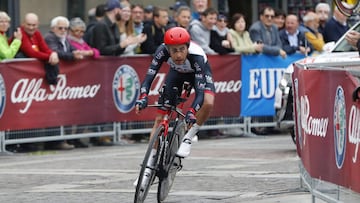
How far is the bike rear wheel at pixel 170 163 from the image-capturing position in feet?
34.8

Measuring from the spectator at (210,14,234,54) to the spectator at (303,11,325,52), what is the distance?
1.77 metres

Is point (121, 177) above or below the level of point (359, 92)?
below

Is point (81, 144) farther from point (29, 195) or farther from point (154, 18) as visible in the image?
point (29, 195)

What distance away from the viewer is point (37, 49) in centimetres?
1689

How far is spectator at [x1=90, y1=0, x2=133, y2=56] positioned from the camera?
18.0 meters

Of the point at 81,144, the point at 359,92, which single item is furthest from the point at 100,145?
the point at 359,92

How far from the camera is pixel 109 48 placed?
1795cm

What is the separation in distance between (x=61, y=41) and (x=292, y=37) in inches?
208

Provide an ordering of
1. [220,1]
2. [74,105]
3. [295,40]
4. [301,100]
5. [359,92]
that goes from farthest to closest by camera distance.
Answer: [220,1] → [295,40] → [74,105] → [301,100] → [359,92]

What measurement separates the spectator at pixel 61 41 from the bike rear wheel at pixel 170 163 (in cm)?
658

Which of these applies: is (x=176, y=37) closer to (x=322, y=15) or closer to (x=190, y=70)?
(x=190, y=70)

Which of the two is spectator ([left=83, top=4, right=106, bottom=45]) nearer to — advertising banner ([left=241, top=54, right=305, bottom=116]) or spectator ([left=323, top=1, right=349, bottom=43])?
advertising banner ([left=241, top=54, right=305, bottom=116])

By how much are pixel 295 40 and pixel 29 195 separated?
10.3m

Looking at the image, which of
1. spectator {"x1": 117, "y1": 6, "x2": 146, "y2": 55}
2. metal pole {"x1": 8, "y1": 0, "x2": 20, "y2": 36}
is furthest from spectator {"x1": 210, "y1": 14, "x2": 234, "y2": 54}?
metal pole {"x1": 8, "y1": 0, "x2": 20, "y2": 36}
